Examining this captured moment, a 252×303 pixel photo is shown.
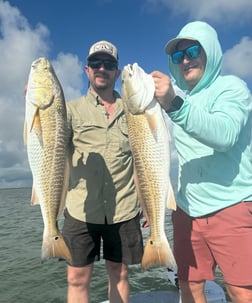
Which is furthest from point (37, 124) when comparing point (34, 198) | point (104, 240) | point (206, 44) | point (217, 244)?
point (217, 244)

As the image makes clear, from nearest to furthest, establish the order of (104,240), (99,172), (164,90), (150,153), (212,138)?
(212,138) → (164,90) → (150,153) → (99,172) → (104,240)

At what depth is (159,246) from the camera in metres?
3.84

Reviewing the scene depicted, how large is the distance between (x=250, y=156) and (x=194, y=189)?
0.75m

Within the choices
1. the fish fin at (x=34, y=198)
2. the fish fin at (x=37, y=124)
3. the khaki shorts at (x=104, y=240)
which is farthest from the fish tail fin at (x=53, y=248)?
the fish fin at (x=37, y=124)

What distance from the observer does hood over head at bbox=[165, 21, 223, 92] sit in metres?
4.10

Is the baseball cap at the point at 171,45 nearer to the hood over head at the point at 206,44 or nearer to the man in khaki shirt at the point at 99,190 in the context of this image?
the hood over head at the point at 206,44

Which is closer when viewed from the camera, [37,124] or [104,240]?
[37,124]

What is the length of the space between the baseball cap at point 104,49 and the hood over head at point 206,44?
885 millimetres

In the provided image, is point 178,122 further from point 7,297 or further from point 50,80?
point 7,297

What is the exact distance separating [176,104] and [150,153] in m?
0.72

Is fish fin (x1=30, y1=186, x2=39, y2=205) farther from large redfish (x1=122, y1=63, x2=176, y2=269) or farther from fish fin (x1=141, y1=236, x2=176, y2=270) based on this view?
fish fin (x1=141, y1=236, x2=176, y2=270)

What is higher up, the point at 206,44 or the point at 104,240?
the point at 206,44

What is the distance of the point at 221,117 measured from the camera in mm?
3176

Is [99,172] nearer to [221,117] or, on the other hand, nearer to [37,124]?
[37,124]
